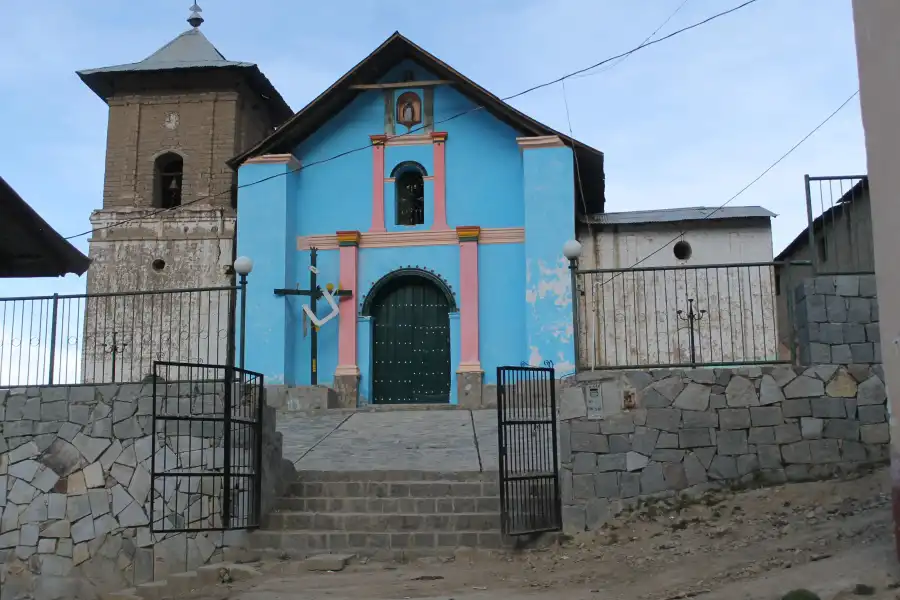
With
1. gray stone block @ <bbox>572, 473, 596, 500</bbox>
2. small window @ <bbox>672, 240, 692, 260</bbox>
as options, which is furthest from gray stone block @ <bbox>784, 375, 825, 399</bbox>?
small window @ <bbox>672, 240, 692, 260</bbox>

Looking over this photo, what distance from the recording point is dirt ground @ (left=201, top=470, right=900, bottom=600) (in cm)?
692

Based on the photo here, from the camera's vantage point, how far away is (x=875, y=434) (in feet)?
30.7

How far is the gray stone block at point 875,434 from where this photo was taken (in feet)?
30.7

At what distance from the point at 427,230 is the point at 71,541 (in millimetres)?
9422

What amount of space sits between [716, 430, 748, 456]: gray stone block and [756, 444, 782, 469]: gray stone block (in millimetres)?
141

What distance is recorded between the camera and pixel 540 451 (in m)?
9.50

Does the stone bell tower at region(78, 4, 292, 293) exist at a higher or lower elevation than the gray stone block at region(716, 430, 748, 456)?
higher

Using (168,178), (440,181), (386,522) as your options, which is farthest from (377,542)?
(168,178)

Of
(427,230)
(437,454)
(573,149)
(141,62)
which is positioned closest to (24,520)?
(437,454)

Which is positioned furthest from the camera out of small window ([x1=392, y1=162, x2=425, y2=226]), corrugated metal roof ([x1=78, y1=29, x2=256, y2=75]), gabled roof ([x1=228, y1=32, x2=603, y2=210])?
corrugated metal roof ([x1=78, y1=29, x2=256, y2=75])

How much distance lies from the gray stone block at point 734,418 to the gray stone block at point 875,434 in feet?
3.52

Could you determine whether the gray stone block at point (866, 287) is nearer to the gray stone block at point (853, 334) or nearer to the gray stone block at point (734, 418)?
the gray stone block at point (853, 334)

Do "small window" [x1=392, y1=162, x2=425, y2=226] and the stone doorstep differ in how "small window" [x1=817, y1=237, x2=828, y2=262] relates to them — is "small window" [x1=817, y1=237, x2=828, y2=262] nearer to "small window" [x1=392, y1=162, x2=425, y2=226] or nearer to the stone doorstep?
the stone doorstep

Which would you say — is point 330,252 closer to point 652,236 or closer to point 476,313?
point 476,313
